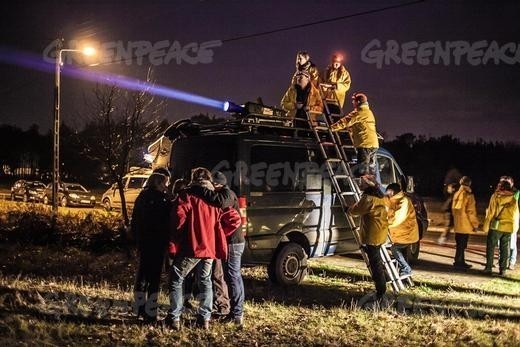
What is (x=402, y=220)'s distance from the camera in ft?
29.3

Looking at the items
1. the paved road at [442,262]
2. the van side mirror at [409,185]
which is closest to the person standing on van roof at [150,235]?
the paved road at [442,262]

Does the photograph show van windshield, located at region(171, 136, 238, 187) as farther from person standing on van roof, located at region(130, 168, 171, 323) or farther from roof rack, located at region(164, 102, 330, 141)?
person standing on van roof, located at region(130, 168, 171, 323)

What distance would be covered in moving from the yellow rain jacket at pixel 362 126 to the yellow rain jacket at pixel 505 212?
10.5 ft

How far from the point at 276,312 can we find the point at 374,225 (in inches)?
76.1

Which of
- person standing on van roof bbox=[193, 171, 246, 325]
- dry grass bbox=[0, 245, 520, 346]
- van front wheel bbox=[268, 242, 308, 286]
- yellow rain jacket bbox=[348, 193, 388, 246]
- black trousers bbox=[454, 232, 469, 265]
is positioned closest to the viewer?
dry grass bbox=[0, 245, 520, 346]

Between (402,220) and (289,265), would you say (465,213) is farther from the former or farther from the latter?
(289,265)

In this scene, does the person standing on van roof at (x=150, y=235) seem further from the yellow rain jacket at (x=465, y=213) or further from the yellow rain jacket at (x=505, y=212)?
the yellow rain jacket at (x=465, y=213)

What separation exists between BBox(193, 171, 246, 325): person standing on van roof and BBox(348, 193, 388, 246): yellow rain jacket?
197 cm

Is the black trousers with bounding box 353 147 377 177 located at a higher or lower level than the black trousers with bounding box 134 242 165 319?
higher

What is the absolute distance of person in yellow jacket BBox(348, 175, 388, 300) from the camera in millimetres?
7828

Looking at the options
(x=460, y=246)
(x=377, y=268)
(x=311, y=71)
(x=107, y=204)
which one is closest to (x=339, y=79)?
(x=311, y=71)

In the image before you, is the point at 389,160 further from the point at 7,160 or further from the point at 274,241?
the point at 7,160

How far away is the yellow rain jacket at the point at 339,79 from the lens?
1002 cm

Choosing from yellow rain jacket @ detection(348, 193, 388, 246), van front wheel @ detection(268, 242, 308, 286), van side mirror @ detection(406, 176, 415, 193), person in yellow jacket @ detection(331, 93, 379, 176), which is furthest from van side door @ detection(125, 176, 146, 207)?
yellow rain jacket @ detection(348, 193, 388, 246)
